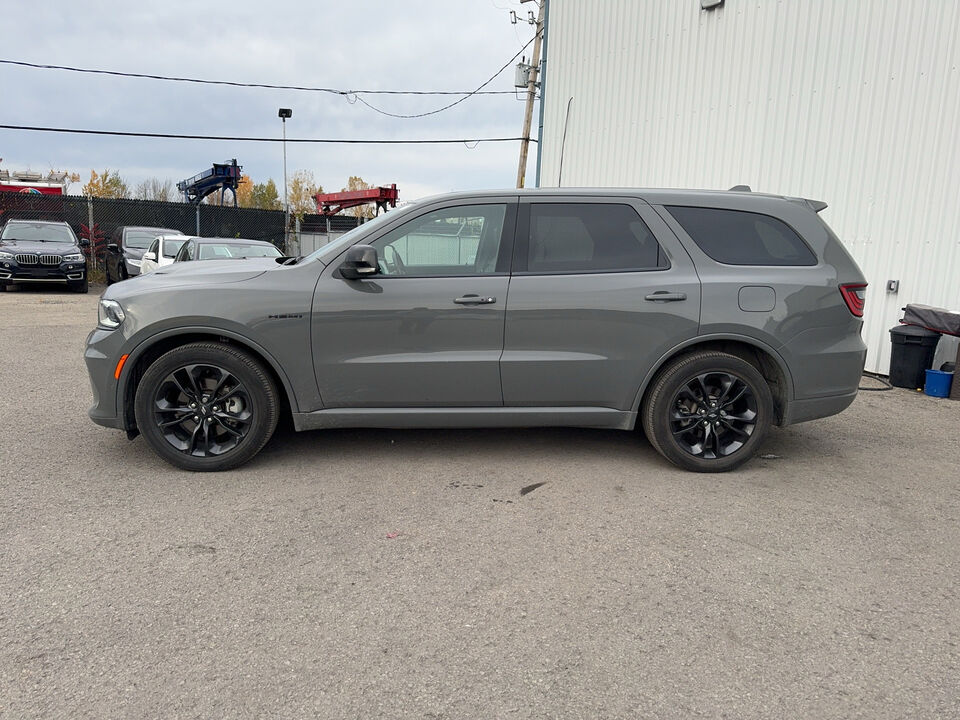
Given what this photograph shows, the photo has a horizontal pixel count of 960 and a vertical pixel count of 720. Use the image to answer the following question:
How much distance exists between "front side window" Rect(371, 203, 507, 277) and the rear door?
18cm

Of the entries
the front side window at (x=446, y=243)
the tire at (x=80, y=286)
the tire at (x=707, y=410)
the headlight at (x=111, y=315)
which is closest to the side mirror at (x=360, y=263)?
the front side window at (x=446, y=243)

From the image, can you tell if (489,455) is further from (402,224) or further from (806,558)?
(806,558)

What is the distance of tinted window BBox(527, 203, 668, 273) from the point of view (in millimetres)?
4570

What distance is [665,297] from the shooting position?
14.7 ft

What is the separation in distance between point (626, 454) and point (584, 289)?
1305 mm

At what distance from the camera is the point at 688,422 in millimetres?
4625

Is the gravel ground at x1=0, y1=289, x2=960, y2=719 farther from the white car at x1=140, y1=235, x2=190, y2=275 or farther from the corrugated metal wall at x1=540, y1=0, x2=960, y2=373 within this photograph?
the white car at x1=140, y1=235, x2=190, y2=275

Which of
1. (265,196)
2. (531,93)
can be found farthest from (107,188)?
(531,93)

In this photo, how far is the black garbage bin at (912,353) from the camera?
25.3 ft

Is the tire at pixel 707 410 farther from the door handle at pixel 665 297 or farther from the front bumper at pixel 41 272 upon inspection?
the front bumper at pixel 41 272

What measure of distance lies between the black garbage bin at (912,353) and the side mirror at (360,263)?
635cm

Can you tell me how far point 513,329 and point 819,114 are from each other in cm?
671

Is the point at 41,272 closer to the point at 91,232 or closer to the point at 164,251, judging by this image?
the point at 164,251

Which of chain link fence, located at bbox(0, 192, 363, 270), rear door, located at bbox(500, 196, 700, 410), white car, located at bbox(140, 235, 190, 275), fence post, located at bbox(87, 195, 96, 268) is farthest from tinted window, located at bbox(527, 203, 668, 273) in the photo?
fence post, located at bbox(87, 195, 96, 268)
